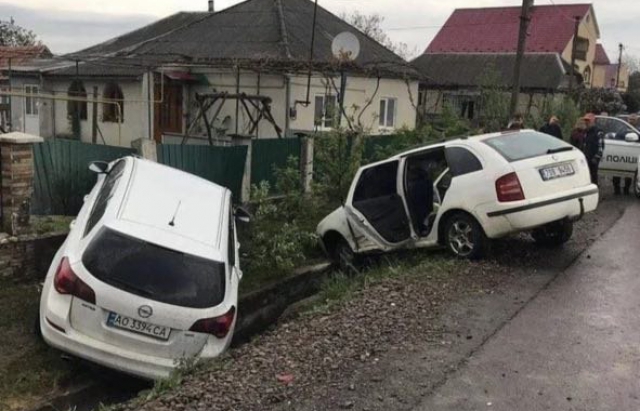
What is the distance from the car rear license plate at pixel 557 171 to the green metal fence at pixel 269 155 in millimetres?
5514

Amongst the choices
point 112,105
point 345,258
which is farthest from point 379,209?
point 112,105

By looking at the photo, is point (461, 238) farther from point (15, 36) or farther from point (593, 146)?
point (15, 36)

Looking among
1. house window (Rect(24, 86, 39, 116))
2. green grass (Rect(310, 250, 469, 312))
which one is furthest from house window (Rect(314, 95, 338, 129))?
house window (Rect(24, 86, 39, 116))

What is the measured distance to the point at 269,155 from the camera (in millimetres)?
12672

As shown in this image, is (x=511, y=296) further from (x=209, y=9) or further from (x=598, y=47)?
(x=598, y=47)

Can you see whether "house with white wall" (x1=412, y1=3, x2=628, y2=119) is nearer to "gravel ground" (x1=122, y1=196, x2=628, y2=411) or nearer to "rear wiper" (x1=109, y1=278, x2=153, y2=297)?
"gravel ground" (x1=122, y1=196, x2=628, y2=411)

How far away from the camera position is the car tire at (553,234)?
29.1ft

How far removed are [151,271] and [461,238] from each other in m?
4.20

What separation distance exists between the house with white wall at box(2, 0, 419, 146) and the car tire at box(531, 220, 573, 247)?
375 inches

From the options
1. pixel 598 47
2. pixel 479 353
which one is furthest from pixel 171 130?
pixel 598 47

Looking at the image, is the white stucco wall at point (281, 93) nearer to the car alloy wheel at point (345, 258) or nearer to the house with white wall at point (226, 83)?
the house with white wall at point (226, 83)

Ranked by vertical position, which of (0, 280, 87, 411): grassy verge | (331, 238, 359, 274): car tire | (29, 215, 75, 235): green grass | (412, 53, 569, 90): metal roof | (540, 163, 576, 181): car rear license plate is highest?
(412, 53, 569, 90): metal roof

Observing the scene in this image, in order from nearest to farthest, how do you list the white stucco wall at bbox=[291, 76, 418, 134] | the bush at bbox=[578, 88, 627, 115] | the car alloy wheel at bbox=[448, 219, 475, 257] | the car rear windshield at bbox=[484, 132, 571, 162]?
the car rear windshield at bbox=[484, 132, 571, 162]
the car alloy wheel at bbox=[448, 219, 475, 257]
the white stucco wall at bbox=[291, 76, 418, 134]
the bush at bbox=[578, 88, 627, 115]

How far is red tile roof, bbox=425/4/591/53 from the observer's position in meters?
42.5
